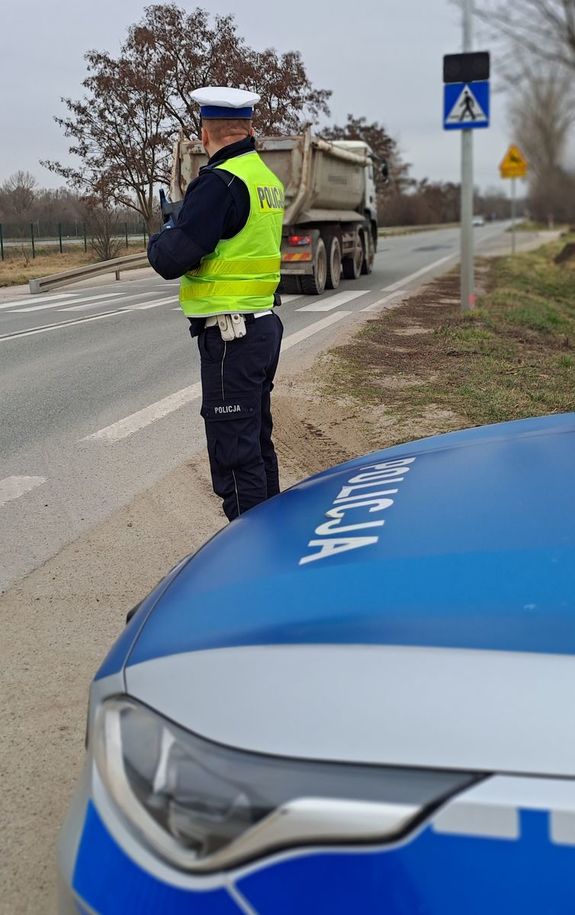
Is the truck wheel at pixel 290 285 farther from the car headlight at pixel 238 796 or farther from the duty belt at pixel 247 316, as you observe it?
the car headlight at pixel 238 796

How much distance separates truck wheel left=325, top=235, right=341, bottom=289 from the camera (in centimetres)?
1677

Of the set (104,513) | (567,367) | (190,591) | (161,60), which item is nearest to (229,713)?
(190,591)

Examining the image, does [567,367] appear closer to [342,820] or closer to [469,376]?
[469,376]

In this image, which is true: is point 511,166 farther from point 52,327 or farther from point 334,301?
point 52,327

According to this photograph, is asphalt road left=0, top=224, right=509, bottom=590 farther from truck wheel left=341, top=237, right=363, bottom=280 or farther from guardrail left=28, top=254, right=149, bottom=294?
guardrail left=28, top=254, right=149, bottom=294

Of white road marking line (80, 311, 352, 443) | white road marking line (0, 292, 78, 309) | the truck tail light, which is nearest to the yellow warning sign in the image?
the truck tail light

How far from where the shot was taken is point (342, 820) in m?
1.02

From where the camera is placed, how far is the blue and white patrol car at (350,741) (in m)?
0.99

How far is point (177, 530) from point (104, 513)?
1.61ft

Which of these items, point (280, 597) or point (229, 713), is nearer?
point (229, 713)

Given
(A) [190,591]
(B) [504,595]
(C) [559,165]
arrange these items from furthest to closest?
1. (C) [559,165]
2. (A) [190,591]
3. (B) [504,595]

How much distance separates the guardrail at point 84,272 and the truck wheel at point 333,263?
13.8 ft

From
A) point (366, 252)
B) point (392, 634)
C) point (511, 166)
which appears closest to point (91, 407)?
point (392, 634)

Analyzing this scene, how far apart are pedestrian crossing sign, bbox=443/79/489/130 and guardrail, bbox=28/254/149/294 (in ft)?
31.9
